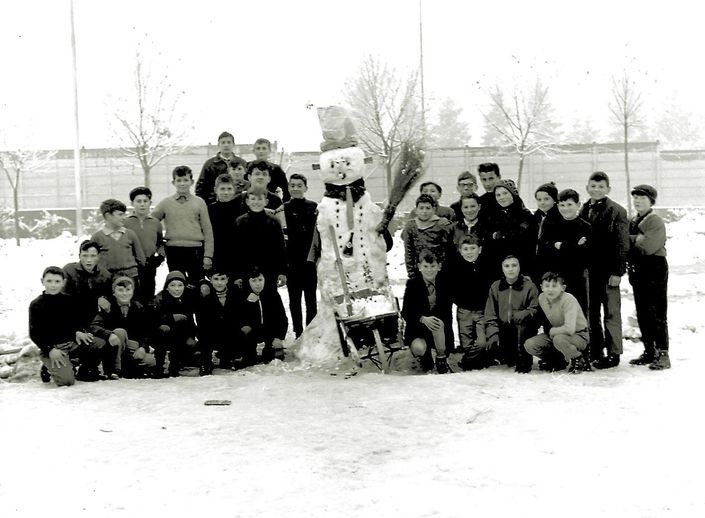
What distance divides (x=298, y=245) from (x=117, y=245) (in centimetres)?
174

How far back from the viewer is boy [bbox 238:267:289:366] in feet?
22.1

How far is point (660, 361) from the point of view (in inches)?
249

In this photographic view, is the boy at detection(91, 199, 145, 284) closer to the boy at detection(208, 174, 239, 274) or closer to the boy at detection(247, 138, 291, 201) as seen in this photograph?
the boy at detection(208, 174, 239, 274)

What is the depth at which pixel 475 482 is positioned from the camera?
382 cm

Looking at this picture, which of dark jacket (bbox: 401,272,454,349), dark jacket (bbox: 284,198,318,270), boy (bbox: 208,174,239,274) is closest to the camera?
dark jacket (bbox: 401,272,454,349)

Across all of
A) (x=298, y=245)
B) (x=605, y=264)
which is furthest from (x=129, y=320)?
(x=605, y=264)

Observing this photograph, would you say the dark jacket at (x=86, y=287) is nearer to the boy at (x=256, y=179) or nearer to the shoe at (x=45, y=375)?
the shoe at (x=45, y=375)

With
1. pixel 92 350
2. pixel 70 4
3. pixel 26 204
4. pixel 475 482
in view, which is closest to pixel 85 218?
pixel 26 204

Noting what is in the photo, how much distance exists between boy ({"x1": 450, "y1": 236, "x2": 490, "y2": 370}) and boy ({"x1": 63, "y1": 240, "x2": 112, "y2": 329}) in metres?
3.00

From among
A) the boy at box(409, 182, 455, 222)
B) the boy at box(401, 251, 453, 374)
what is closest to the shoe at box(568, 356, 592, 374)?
the boy at box(401, 251, 453, 374)

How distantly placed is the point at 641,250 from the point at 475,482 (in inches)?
133

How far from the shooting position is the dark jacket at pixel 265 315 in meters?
6.77

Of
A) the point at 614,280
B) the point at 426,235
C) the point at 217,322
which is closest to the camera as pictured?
the point at 614,280

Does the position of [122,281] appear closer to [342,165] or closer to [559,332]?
[342,165]
